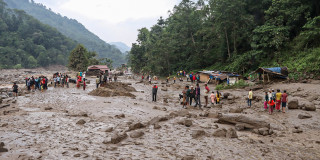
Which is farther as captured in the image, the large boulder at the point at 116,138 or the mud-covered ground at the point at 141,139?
the large boulder at the point at 116,138

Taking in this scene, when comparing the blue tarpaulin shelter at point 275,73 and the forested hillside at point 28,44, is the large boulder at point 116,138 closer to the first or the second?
the blue tarpaulin shelter at point 275,73

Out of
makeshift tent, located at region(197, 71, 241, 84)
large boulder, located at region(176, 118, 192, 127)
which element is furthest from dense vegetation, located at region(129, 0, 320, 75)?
large boulder, located at region(176, 118, 192, 127)

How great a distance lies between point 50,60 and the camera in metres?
107

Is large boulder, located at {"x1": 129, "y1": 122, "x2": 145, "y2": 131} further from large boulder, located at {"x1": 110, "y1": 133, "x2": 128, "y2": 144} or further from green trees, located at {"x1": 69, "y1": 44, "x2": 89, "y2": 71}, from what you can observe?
green trees, located at {"x1": 69, "y1": 44, "x2": 89, "y2": 71}

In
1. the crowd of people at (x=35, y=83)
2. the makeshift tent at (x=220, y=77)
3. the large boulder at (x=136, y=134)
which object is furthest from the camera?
the makeshift tent at (x=220, y=77)

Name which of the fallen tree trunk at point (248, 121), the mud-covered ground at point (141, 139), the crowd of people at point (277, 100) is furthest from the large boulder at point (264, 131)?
the crowd of people at point (277, 100)

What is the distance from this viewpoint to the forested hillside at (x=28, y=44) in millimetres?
87875

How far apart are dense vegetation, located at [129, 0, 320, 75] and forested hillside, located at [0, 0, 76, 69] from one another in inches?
2871

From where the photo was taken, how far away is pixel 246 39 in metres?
35.9

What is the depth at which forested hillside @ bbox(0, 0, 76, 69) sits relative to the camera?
87.9 metres

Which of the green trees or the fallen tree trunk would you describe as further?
the green trees

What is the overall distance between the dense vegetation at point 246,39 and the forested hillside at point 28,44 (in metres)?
72.9

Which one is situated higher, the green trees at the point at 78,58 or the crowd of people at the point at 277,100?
the green trees at the point at 78,58

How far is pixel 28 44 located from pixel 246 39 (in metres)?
107
